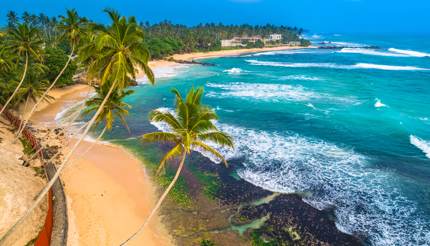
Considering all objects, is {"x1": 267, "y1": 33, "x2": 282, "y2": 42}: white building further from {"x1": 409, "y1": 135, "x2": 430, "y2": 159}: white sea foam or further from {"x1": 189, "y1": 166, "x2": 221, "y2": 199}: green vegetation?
{"x1": 189, "y1": 166, "x2": 221, "y2": 199}: green vegetation

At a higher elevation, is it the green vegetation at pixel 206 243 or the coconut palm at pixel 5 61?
the coconut palm at pixel 5 61

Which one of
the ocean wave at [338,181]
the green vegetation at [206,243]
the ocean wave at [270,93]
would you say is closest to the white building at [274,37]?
the ocean wave at [270,93]

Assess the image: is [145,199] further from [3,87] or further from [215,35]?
[215,35]

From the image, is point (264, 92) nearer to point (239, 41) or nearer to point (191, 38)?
point (191, 38)

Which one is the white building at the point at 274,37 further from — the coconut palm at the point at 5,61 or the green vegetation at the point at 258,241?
the green vegetation at the point at 258,241

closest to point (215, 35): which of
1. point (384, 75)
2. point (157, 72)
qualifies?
point (157, 72)
